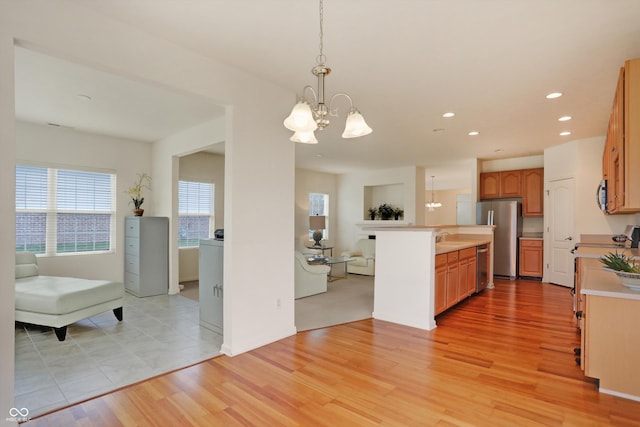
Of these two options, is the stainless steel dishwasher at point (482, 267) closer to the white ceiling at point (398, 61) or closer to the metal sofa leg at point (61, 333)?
the white ceiling at point (398, 61)

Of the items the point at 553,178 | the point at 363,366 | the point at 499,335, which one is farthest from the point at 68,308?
the point at 553,178

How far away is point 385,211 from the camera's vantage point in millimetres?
9789

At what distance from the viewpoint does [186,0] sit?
2102 millimetres

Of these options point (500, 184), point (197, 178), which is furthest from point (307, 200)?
point (500, 184)

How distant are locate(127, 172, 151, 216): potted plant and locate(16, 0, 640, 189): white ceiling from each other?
41.1 inches

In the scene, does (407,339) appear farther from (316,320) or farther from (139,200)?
(139,200)

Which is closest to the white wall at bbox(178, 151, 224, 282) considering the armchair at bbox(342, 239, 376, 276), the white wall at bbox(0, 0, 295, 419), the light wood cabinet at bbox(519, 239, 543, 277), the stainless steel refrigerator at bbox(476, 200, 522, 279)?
the armchair at bbox(342, 239, 376, 276)

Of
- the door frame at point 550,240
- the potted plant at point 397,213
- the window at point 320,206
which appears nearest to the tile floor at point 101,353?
the window at point 320,206

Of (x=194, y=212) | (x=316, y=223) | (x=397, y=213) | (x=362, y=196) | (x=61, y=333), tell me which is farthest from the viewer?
(x=362, y=196)

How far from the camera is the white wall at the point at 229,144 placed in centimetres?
189

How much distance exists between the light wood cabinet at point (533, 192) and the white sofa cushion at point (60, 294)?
7.83 metres

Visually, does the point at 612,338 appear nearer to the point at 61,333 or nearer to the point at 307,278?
the point at 307,278

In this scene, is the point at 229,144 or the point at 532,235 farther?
the point at 532,235

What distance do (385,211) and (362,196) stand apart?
32.7 inches
